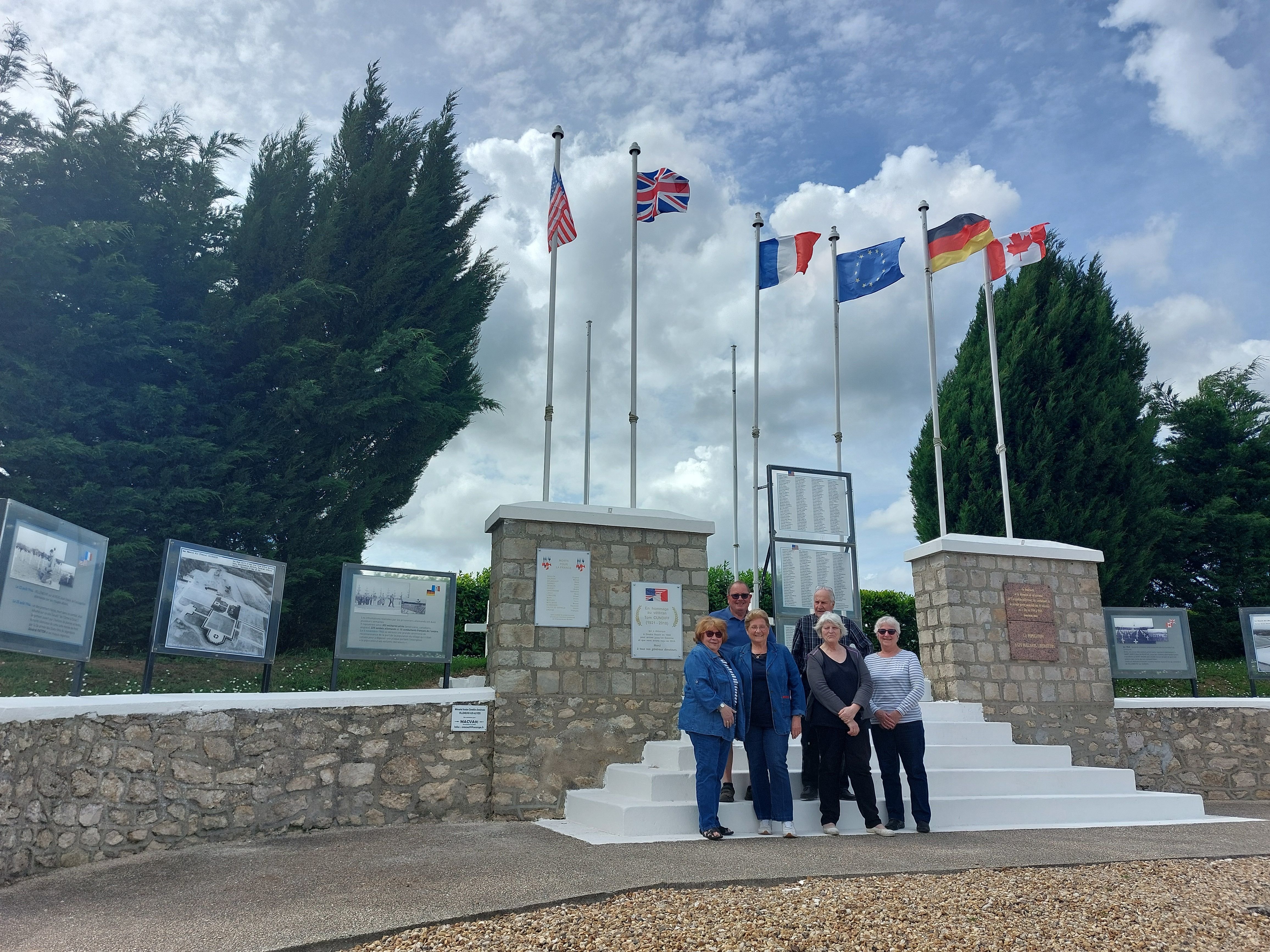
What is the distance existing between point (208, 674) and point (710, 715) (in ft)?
21.9

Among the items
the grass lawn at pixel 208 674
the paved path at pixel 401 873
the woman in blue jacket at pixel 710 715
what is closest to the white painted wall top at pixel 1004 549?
the paved path at pixel 401 873

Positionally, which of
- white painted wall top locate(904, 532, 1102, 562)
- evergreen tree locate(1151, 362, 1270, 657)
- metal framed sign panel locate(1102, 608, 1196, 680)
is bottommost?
→ metal framed sign panel locate(1102, 608, 1196, 680)

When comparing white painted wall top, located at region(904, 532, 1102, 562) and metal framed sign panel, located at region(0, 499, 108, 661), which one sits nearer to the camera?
metal framed sign panel, located at region(0, 499, 108, 661)

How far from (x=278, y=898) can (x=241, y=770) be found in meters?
2.20

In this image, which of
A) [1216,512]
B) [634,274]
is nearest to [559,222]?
[634,274]

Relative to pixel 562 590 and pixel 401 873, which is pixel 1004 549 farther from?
pixel 401 873

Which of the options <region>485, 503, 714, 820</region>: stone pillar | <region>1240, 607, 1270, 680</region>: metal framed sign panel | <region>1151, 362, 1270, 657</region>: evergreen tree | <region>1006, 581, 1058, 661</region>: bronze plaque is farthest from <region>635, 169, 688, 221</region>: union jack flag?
<region>1151, 362, 1270, 657</region>: evergreen tree

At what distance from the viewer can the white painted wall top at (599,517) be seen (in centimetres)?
760

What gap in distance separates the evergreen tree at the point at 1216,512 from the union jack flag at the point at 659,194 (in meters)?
10.8

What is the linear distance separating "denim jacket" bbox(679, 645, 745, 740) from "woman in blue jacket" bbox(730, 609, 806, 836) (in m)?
0.09

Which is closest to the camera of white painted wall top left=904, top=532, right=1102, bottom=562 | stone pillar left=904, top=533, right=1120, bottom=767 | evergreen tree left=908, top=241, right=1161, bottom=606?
stone pillar left=904, top=533, right=1120, bottom=767

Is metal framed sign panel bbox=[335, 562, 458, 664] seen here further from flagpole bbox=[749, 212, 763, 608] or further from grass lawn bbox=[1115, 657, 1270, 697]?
grass lawn bbox=[1115, 657, 1270, 697]

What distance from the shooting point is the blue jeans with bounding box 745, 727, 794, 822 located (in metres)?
5.77

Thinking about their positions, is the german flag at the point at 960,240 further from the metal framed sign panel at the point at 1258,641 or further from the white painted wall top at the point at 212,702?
the white painted wall top at the point at 212,702
